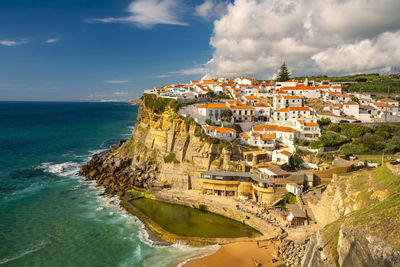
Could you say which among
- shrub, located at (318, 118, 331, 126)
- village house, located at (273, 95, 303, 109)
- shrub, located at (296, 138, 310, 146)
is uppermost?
village house, located at (273, 95, 303, 109)

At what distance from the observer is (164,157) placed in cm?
4094

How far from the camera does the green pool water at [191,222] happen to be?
26.8 meters

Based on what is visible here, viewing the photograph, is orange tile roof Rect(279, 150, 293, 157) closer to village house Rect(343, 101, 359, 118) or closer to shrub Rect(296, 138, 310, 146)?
shrub Rect(296, 138, 310, 146)

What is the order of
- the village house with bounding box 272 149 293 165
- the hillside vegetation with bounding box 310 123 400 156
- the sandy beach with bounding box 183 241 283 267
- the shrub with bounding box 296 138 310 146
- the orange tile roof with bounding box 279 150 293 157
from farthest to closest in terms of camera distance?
the shrub with bounding box 296 138 310 146 < the hillside vegetation with bounding box 310 123 400 156 < the orange tile roof with bounding box 279 150 293 157 < the village house with bounding box 272 149 293 165 < the sandy beach with bounding box 183 241 283 267

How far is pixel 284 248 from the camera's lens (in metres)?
22.1

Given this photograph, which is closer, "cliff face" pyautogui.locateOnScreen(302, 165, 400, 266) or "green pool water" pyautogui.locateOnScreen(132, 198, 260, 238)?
"cliff face" pyautogui.locateOnScreen(302, 165, 400, 266)

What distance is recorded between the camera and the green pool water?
26750 mm

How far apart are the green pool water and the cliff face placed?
10.5 metres

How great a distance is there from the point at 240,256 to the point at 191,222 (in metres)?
8.44

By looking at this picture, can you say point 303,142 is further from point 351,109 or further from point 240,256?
point 240,256

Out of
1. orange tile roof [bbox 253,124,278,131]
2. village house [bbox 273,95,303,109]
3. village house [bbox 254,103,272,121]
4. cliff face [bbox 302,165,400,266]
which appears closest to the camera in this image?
cliff face [bbox 302,165,400,266]

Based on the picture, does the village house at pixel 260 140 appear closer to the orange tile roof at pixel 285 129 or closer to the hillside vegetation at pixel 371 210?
the orange tile roof at pixel 285 129

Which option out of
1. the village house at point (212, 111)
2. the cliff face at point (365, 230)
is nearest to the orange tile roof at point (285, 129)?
the village house at point (212, 111)

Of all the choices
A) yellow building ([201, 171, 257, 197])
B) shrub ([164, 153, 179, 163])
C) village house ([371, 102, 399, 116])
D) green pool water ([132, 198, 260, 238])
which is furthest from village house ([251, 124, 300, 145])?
village house ([371, 102, 399, 116])
